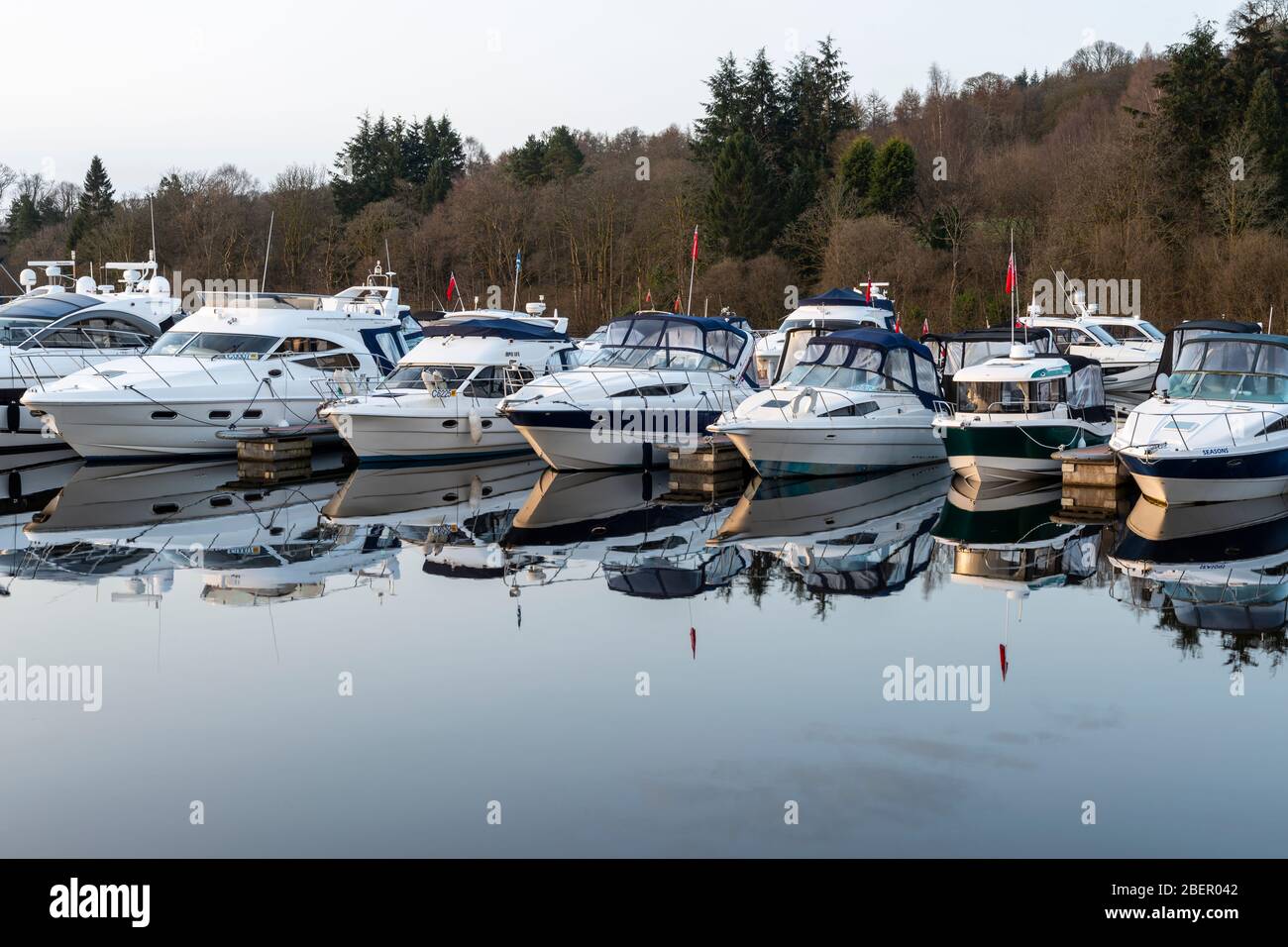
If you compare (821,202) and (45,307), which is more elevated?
(821,202)

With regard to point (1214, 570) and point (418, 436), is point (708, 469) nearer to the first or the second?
point (418, 436)

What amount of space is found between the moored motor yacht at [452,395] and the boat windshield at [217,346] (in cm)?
200

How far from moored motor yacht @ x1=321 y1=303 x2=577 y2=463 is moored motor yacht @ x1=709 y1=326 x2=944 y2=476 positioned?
461 cm

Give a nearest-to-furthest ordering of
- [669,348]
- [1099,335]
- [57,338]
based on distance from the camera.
Result: [669,348], [57,338], [1099,335]

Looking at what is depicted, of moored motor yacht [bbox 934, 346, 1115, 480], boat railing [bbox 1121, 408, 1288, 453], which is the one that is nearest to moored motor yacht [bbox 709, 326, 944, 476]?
moored motor yacht [bbox 934, 346, 1115, 480]

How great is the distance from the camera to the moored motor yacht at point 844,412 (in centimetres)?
2106

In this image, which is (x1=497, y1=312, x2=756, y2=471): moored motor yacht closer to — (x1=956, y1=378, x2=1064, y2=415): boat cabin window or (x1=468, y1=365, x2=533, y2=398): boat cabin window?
(x1=468, y1=365, x2=533, y2=398): boat cabin window

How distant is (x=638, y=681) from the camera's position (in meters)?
11.2

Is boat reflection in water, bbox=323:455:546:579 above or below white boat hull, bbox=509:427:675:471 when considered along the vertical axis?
below

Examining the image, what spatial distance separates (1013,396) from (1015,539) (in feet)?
15.0

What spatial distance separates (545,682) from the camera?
1115 cm

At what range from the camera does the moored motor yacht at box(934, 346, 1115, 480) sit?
20625mm

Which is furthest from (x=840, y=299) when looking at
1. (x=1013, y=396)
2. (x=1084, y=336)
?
(x=1013, y=396)
